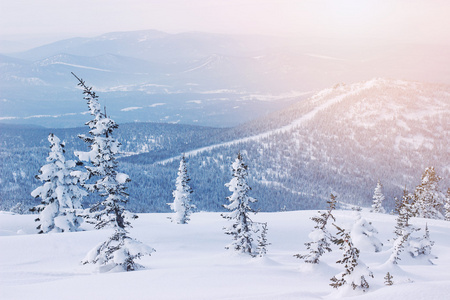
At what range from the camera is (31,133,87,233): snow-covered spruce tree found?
1166 inches

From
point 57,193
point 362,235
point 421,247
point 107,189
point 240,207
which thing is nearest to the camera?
point 362,235

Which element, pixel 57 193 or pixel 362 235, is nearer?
pixel 362 235

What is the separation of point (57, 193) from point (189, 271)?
760 inches

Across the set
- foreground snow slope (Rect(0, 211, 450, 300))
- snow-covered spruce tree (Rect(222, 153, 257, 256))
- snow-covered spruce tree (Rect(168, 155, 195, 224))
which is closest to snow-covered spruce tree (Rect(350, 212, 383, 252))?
foreground snow slope (Rect(0, 211, 450, 300))

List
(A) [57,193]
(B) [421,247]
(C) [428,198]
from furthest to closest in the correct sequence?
(C) [428,198] → (B) [421,247] → (A) [57,193]

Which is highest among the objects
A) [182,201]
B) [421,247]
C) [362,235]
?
[362,235]

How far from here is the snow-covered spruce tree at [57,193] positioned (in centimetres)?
2961

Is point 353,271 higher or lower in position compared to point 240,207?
higher

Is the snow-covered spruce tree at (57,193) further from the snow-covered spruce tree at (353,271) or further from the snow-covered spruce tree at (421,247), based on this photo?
the snow-covered spruce tree at (421,247)

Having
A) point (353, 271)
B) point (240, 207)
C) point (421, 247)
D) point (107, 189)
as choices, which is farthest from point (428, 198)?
point (107, 189)

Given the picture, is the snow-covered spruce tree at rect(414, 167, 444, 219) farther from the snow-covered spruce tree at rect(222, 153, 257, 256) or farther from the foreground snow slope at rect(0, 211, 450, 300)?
the snow-covered spruce tree at rect(222, 153, 257, 256)

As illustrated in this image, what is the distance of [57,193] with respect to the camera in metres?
29.8

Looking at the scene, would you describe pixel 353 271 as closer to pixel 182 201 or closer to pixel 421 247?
pixel 421 247

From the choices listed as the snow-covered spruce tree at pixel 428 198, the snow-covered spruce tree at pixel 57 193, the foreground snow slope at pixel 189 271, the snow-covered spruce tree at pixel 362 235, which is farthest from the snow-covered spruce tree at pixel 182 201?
the snow-covered spruce tree at pixel 428 198
